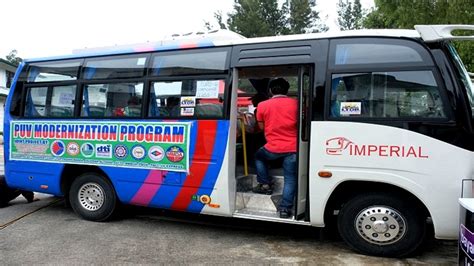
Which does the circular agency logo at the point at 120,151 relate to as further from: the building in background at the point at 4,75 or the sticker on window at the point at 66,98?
the building in background at the point at 4,75

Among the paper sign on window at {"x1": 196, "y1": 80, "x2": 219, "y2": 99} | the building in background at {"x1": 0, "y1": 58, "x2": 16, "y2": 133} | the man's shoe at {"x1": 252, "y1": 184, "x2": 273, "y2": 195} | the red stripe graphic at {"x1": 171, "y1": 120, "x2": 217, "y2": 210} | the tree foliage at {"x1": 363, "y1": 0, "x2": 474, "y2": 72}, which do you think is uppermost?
the building in background at {"x1": 0, "y1": 58, "x2": 16, "y2": 133}

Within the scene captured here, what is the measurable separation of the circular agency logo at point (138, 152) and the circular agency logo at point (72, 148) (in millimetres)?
1020

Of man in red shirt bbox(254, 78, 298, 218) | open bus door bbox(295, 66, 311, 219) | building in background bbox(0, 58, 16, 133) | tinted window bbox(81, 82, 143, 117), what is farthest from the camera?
building in background bbox(0, 58, 16, 133)

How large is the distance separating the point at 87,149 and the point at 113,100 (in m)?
0.82

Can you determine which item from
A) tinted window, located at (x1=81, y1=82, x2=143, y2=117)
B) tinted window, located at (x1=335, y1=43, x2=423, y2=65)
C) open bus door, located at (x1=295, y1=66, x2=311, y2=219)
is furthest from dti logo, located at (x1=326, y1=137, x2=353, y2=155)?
tinted window, located at (x1=81, y1=82, x2=143, y2=117)

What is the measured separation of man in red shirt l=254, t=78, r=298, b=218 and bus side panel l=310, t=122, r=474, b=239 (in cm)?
38

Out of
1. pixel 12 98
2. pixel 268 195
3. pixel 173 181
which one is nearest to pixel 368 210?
pixel 268 195

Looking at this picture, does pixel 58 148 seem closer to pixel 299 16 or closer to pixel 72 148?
pixel 72 148

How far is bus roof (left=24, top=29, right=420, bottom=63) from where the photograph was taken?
16.6 feet

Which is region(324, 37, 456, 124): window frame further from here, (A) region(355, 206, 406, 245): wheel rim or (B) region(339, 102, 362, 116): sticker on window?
(A) region(355, 206, 406, 245): wheel rim

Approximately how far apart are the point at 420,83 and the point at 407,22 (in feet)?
20.8

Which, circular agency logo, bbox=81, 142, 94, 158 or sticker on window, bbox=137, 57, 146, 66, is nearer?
sticker on window, bbox=137, 57, 146, 66

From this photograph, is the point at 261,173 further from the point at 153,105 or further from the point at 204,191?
the point at 153,105

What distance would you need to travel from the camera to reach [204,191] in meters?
5.91
